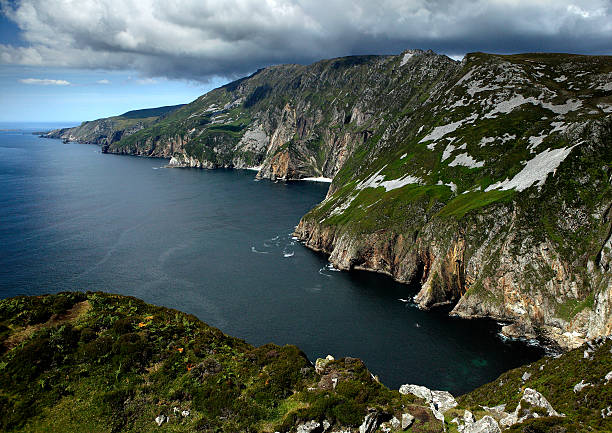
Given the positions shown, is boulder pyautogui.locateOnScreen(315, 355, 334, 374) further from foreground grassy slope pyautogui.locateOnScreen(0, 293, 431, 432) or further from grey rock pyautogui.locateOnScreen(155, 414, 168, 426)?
grey rock pyautogui.locateOnScreen(155, 414, 168, 426)

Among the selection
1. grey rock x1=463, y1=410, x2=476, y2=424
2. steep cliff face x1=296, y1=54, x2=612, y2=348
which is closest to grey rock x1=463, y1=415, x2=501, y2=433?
grey rock x1=463, y1=410, x2=476, y2=424

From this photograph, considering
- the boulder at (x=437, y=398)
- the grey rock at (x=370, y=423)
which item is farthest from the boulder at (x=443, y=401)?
the grey rock at (x=370, y=423)

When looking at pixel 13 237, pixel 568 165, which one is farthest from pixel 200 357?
pixel 13 237

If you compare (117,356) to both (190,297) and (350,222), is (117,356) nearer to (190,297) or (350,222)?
(190,297)

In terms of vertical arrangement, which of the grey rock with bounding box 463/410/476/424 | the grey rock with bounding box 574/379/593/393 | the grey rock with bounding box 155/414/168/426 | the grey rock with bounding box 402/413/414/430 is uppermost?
the grey rock with bounding box 402/413/414/430

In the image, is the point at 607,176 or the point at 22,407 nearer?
the point at 22,407
